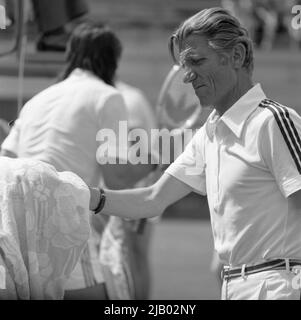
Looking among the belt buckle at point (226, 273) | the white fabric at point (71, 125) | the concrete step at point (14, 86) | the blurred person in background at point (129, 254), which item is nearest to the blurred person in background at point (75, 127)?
the white fabric at point (71, 125)

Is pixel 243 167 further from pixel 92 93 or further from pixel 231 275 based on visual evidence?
pixel 92 93

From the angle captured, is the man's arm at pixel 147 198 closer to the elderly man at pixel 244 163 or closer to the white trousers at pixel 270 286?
the elderly man at pixel 244 163

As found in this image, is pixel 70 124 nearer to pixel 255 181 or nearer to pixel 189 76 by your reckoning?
pixel 189 76

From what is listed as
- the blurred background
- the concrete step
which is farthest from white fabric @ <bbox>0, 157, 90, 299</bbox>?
the blurred background

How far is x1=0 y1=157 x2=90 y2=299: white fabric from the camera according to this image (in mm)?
2699

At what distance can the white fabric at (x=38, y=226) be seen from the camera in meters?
2.70

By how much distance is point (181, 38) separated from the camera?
2.97 meters

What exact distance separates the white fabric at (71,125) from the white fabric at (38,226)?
125 centimetres

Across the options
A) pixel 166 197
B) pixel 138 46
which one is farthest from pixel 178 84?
pixel 138 46

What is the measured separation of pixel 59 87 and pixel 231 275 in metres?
1.65

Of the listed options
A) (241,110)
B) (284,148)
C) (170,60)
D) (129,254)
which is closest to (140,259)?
(129,254)

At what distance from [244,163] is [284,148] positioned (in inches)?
5.4

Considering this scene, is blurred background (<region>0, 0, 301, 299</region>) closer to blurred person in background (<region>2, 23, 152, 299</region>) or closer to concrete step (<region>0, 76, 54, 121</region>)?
concrete step (<region>0, 76, 54, 121</region>)
